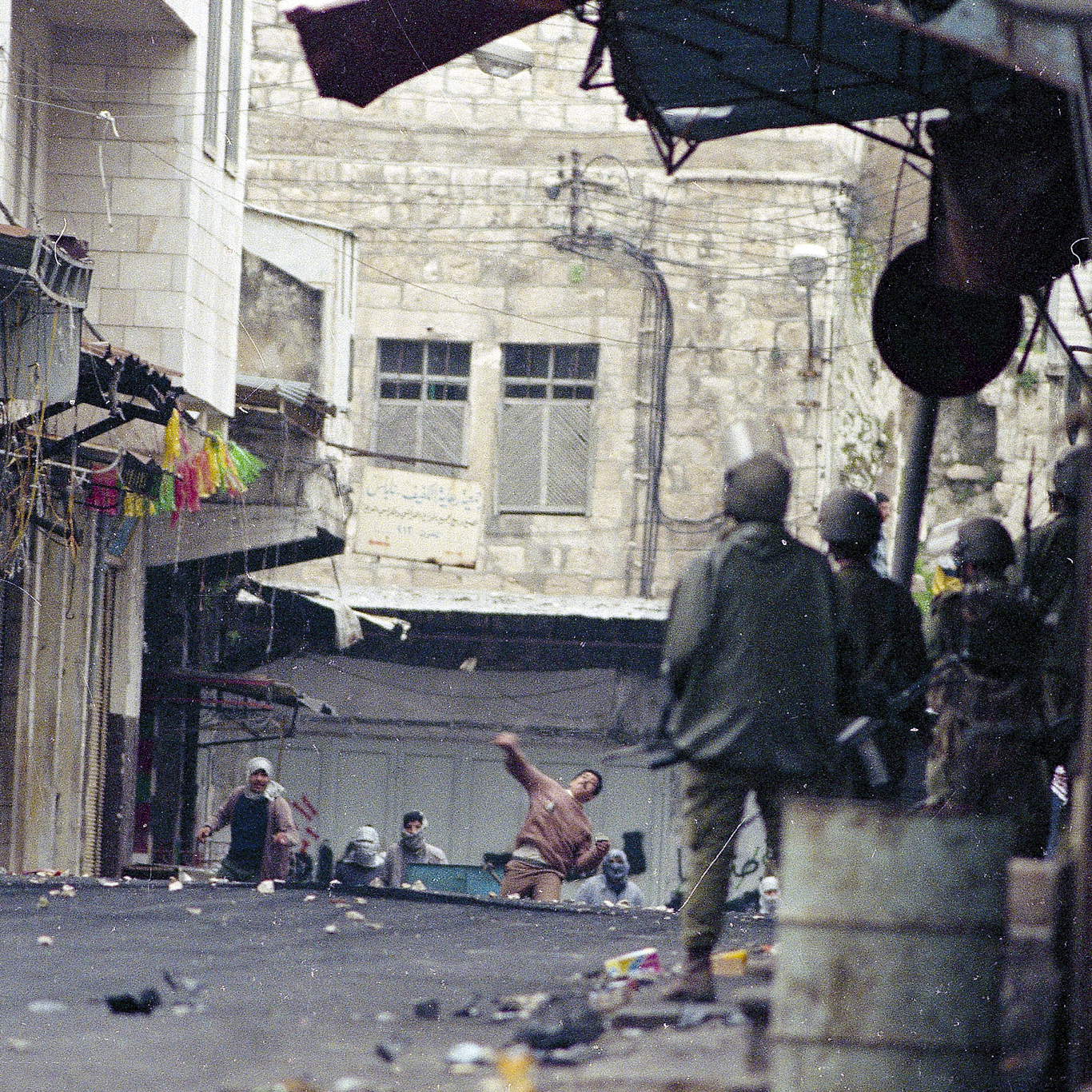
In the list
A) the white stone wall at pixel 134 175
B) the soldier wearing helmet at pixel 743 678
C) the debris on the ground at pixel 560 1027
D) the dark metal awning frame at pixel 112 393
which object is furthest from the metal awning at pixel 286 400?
the soldier wearing helmet at pixel 743 678

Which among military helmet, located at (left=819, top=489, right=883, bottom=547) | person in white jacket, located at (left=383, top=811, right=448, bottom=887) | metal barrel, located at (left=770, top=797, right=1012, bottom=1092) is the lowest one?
person in white jacket, located at (left=383, top=811, right=448, bottom=887)

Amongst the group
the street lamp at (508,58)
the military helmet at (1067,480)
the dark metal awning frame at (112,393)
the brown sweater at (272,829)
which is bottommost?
the brown sweater at (272,829)

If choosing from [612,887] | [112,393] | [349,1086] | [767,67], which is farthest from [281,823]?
[349,1086]

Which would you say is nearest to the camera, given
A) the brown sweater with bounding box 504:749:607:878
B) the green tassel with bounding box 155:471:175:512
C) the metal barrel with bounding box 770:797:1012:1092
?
the metal barrel with bounding box 770:797:1012:1092

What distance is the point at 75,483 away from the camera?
13.4 meters

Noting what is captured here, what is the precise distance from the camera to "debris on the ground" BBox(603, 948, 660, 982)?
673 cm

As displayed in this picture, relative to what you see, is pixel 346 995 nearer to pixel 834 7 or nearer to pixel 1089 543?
pixel 1089 543

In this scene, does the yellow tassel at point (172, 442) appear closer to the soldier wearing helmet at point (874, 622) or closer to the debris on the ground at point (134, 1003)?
the soldier wearing helmet at point (874, 622)

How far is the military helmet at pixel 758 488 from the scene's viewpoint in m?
5.56

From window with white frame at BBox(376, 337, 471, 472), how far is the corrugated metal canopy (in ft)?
49.1

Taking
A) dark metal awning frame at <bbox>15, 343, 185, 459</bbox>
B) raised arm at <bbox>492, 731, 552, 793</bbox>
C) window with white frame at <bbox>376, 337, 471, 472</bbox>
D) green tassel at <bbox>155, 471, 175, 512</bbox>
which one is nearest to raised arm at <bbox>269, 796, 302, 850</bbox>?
green tassel at <bbox>155, 471, 175, 512</bbox>

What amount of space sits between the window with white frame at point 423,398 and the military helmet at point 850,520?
662 inches

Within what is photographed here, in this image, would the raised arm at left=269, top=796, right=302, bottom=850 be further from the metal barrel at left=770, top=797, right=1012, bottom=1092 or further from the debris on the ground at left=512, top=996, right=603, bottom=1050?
the metal barrel at left=770, top=797, right=1012, bottom=1092

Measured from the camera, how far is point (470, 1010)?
19.5 feet
